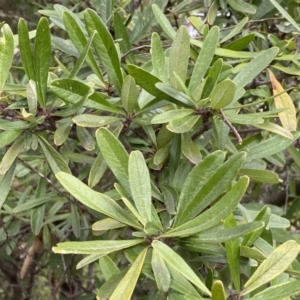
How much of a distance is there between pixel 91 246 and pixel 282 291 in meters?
0.16

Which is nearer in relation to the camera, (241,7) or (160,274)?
(160,274)

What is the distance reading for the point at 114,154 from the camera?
0.42 metres

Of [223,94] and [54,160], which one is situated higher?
[223,94]

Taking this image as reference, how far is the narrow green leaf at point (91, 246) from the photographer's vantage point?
0.35m

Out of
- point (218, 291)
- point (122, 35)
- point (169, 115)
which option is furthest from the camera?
point (122, 35)

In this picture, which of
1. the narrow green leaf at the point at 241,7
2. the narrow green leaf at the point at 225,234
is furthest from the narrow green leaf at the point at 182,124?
the narrow green leaf at the point at 241,7

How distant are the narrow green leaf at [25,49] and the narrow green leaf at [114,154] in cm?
12

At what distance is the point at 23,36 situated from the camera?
447 mm

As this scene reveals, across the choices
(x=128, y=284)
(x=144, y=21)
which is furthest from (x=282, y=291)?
(x=144, y=21)

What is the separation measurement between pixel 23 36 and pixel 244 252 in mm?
310

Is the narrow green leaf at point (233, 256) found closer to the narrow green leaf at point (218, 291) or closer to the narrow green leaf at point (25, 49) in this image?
the narrow green leaf at point (218, 291)

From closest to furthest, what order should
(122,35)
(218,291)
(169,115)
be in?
(218,291) < (169,115) < (122,35)

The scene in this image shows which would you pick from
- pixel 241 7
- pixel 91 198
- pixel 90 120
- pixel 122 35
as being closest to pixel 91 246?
pixel 91 198

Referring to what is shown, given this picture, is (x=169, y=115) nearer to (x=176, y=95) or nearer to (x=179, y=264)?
(x=176, y=95)
